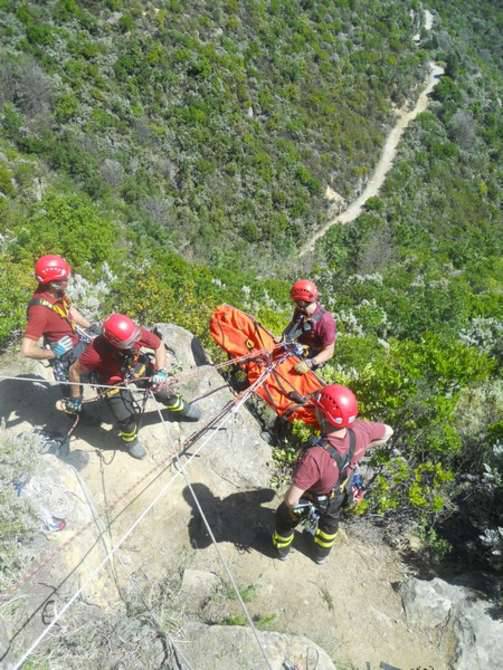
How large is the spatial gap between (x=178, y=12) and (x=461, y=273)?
2583 centimetres

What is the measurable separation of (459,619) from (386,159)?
41536mm

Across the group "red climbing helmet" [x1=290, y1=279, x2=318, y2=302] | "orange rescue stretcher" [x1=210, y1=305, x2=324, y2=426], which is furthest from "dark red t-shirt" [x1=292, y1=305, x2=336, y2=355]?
"orange rescue stretcher" [x1=210, y1=305, x2=324, y2=426]

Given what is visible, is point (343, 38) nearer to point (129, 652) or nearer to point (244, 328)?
point (244, 328)

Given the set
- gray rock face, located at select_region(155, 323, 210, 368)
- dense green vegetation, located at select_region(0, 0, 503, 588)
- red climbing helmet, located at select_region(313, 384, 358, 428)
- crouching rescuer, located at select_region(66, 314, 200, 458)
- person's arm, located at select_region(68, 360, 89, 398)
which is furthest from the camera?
gray rock face, located at select_region(155, 323, 210, 368)

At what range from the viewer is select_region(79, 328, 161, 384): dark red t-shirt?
4.73 metres

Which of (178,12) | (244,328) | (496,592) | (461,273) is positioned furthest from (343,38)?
(496,592)

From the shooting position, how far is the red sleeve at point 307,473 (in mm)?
3832

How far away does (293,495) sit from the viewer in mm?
3904

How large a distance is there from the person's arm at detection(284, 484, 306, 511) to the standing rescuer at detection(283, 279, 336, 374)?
194 cm

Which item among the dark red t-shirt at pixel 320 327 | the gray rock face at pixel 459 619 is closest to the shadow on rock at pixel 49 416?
the dark red t-shirt at pixel 320 327

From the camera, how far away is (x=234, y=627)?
141 inches

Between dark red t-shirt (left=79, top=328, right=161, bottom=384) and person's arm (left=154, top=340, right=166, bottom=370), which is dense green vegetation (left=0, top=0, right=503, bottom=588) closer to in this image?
person's arm (left=154, top=340, right=166, bottom=370)

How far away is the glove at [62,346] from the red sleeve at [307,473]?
284cm

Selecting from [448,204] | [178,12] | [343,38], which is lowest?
[448,204]
